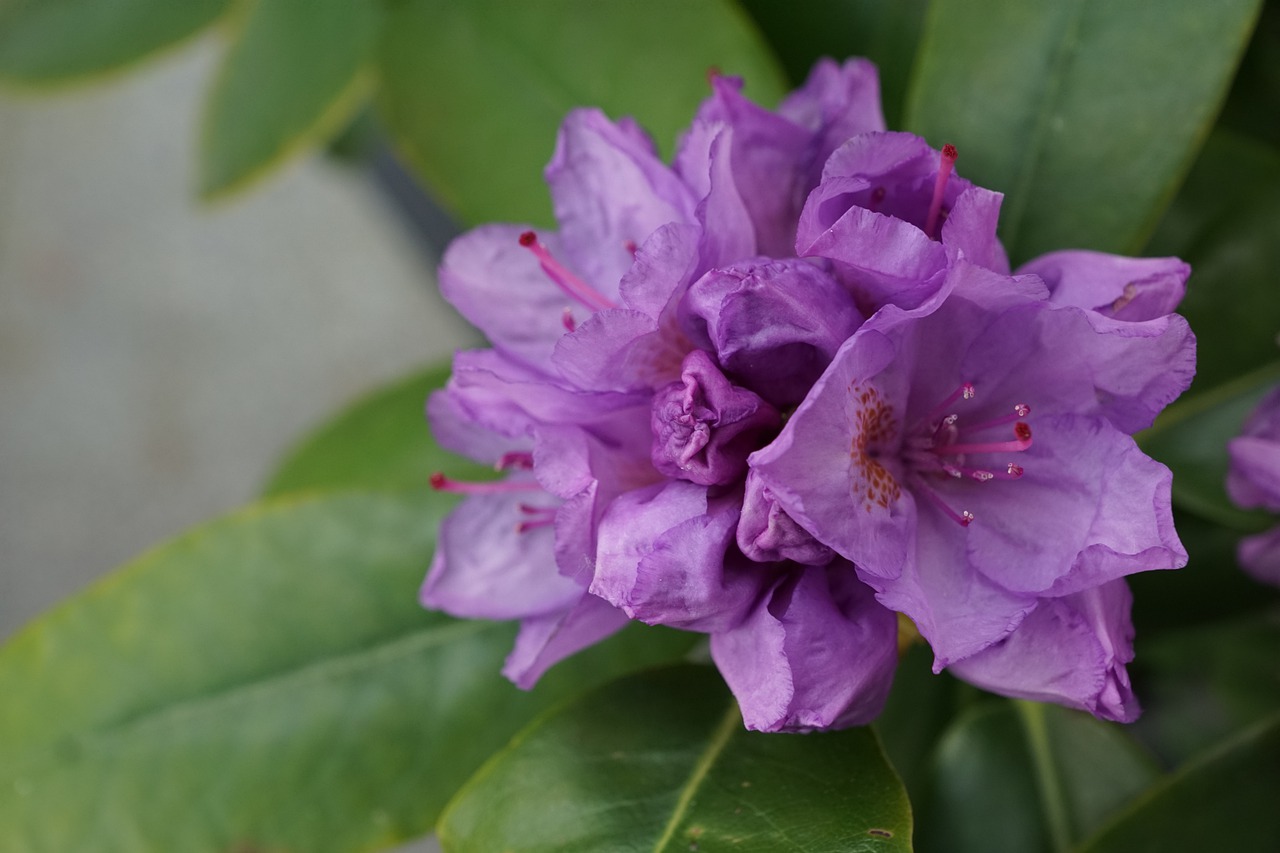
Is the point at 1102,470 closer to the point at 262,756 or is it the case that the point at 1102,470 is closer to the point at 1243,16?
the point at 1243,16

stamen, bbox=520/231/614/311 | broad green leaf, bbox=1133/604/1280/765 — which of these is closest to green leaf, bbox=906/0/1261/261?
stamen, bbox=520/231/614/311

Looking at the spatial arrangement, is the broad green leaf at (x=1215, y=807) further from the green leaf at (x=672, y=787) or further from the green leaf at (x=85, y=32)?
the green leaf at (x=85, y=32)

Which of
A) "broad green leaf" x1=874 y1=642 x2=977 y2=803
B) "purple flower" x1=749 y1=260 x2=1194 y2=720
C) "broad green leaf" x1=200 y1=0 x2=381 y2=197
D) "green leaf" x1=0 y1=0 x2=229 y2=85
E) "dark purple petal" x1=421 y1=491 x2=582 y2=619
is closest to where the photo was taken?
"purple flower" x1=749 y1=260 x2=1194 y2=720

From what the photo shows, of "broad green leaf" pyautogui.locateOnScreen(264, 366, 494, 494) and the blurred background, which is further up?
"broad green leaf" pyautogui.locateOnScreen(264, 366, 494, 494)

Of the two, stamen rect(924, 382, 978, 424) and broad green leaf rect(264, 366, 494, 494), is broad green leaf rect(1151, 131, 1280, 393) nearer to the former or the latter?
stamen rect(924, 382, 978, 424)

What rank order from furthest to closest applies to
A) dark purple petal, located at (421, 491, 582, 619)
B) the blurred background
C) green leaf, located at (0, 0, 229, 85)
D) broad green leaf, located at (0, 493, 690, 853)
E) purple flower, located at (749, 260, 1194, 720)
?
the blurred background
green leaf, located at (0, 0, 229, 85)
broad green leaf, located at (0, 493, 690, 853)
dark purple petal, located at (421, 491, 582, 619)
purple flower, located at (749, 260, 1194, 720)

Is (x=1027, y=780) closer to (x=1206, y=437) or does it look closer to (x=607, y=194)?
(x=1206, y=437)

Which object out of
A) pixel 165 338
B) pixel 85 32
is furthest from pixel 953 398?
pixel 165 338
